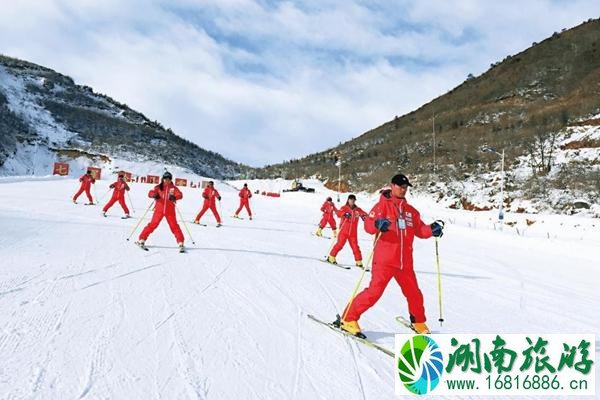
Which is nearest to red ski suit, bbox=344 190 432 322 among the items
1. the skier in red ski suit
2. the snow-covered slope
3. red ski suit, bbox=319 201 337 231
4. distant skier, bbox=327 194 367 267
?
the snow-covered slope

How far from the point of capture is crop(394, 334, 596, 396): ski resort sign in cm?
382

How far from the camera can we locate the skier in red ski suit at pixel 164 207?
986 centimetres

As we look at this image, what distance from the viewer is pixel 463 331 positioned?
557 centimetres

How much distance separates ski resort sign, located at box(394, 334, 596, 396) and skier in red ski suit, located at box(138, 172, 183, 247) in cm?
672

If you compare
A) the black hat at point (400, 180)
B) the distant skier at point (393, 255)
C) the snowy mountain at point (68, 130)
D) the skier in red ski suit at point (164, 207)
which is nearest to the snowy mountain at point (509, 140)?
the snowy mountain at point (68, 130)

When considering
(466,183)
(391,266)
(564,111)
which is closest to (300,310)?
(391,266)

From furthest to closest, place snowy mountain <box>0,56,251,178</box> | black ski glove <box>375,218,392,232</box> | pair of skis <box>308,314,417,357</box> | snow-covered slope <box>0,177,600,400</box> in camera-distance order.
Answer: snowy mountain <box>0,56,251,178</box> < black ski glove <box>375,218,392,232</box> < pair of skis <box>308,314,417,357</box> < snow-covered slope <box>0,177,600,400</box>

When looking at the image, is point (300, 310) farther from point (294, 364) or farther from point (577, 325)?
point (577, 325)

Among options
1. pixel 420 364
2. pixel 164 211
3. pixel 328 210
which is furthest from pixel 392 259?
pixel 328 210

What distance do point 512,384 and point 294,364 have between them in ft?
6.48

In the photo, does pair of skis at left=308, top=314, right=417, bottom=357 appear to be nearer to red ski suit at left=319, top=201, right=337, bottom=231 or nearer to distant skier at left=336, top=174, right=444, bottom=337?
distant skier at left=336, top=174, right=444, bottom=337

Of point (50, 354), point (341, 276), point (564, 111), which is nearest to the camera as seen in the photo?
point (50, 354)

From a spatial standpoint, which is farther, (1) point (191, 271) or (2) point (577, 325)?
(1) point (191, 271)

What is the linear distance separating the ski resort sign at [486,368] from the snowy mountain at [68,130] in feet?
170
